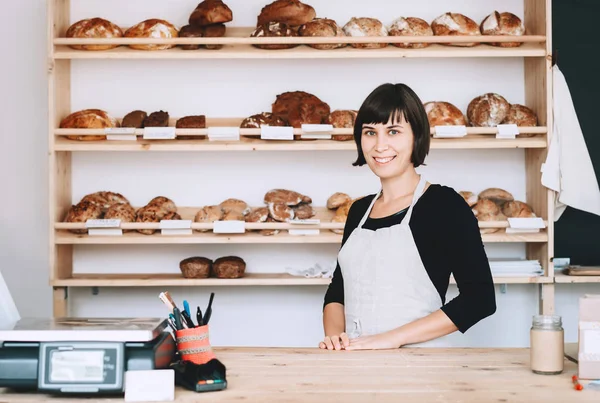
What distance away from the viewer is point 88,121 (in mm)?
3395

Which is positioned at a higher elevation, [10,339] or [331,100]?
[331,100]

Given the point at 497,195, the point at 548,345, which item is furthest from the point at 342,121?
the point at 548,345

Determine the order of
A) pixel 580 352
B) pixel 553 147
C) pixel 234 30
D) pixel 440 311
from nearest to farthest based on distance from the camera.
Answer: pixel 580 352
pixel 440 311
pixel 553 147
pixel 234 30

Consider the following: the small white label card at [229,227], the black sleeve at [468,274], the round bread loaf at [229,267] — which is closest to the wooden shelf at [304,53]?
the small white label card at [229,227]

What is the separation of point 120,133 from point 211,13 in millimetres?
679

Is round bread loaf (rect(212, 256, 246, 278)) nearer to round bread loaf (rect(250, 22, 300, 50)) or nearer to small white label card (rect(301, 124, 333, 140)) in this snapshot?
small white label card (rect(301, 124, 333, 140))

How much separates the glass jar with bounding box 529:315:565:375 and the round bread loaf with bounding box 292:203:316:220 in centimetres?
195

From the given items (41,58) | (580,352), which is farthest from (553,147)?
(41,58)

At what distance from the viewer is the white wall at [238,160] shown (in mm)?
3631

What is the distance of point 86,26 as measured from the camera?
11.2ft

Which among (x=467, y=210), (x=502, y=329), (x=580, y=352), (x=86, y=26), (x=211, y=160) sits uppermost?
(x=86, y=26)

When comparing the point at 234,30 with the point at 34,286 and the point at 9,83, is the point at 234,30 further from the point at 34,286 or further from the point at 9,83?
the point at 34,286

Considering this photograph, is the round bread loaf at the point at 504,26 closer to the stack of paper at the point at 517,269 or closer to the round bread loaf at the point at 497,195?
the round bread loaf at the point at 497,195

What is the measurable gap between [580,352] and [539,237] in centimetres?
200
